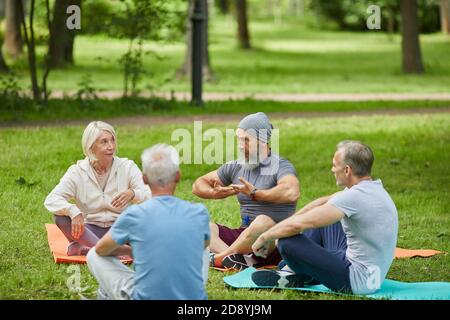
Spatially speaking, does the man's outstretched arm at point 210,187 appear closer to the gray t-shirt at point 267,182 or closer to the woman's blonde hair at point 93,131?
the gray t-shirt at point 267,182

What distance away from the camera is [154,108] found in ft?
55.2

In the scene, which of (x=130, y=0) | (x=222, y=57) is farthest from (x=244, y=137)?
(x=222, y=57)

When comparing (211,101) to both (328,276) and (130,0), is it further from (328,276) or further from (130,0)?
(328,276)

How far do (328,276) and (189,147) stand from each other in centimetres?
691

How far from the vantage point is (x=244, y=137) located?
25.7 ft

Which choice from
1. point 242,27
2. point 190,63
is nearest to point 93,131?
point 190,63

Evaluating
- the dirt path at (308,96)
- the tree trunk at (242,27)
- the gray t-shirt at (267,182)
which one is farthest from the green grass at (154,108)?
the tree trunk at (242,27)

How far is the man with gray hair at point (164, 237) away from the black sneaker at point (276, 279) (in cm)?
132

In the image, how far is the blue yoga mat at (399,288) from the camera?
6961 mm

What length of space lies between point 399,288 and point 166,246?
218 centimetres

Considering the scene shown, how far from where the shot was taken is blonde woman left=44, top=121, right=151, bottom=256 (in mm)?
8016


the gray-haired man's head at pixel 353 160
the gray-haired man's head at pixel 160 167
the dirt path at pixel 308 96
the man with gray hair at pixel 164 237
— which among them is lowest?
the dirt path at pixel 308 96

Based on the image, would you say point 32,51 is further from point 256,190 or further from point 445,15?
point 445,15

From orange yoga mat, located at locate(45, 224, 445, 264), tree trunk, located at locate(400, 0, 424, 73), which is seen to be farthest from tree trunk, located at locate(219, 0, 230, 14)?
orange yoga mat, located at locate(45, 224, 445, 264)
